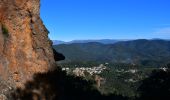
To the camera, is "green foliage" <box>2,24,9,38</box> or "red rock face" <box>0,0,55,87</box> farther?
"green foliage" <box>2,24,9,38</box>

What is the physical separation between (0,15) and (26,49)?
252 cm

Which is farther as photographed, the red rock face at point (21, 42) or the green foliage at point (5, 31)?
the green foliage at point (5, 31)

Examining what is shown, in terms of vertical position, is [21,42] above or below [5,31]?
below

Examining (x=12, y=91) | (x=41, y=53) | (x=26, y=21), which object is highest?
(x=26, y=21)

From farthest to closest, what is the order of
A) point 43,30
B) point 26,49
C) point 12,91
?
point 43,30 < point 26,49 < point 12,91

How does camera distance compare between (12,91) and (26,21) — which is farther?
(26,21)

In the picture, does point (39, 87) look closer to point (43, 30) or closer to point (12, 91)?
point (12, 91)

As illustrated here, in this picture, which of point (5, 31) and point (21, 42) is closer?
point (5, 31)

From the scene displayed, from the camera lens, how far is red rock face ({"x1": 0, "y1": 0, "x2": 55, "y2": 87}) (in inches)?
906

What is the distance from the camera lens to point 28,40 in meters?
24.3

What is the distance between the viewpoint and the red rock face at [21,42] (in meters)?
23.0

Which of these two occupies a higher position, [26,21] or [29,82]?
[26,21]

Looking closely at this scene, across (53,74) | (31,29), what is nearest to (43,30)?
(31,29)

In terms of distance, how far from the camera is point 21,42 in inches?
939
